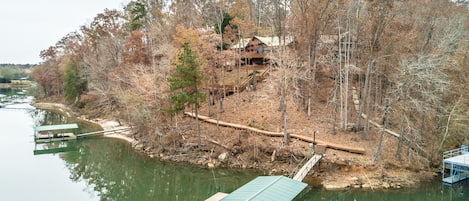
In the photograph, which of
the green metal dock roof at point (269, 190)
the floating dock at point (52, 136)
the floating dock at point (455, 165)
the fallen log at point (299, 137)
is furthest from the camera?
the floating dock at point (52, 136)

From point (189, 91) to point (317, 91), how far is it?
12.8m

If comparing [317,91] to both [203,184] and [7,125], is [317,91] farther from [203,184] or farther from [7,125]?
[7,125]

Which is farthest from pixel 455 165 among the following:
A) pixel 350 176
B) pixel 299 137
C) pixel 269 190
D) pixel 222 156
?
pixel 222 156

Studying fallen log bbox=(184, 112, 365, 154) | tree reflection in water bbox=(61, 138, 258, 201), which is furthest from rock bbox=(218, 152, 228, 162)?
fallen log bbox=(184, 112, 365, 154)

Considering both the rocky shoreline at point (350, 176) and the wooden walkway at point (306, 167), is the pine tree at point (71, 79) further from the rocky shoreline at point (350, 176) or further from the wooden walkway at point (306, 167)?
the wooden walkway at point (306, 167)

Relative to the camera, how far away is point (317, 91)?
32375 mm

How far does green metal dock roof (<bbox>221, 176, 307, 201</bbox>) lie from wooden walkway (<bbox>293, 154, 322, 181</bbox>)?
2574 millimetres

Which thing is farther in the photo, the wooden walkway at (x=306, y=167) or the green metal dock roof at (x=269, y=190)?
the wooden walkway at (x=306, y=167)

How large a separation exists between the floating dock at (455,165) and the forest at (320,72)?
32.1 inches

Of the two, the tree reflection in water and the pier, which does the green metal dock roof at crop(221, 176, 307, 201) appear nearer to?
the pier

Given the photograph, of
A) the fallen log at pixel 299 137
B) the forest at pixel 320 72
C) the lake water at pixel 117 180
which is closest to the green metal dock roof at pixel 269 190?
the lake water at pixel 117 180

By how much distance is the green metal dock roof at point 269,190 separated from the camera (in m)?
15.9

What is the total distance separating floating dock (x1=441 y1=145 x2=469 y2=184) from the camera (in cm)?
2108

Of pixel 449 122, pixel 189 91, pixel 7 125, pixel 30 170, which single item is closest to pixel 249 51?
pixel 189 91
